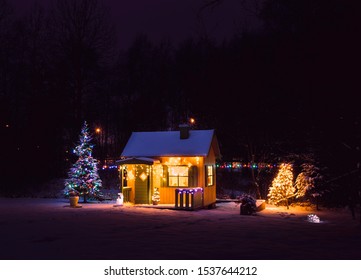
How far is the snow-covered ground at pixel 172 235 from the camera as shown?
1013cm

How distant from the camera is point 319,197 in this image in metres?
22.4

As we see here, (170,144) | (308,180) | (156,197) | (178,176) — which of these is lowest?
(156,197)

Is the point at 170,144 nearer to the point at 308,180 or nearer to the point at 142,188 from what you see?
the point at 142,188

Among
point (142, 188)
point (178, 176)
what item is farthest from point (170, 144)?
point (142, 188)

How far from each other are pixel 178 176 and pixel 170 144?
1879 millimetres

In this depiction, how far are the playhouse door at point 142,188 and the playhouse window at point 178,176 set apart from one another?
118cm

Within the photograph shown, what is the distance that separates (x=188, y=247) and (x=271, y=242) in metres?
2.40

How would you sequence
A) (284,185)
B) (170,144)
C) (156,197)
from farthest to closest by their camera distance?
(170,144) → (284,185) → (156,197)

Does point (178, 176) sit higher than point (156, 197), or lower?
higher

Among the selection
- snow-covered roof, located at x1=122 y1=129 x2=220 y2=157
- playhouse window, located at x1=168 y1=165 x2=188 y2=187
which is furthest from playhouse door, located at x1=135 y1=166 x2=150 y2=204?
playhouse window, located at x1=168 y1=165 x2=188 y2=187

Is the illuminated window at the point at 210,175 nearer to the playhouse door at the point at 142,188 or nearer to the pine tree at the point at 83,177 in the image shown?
the playhouse door at the point at 142,188

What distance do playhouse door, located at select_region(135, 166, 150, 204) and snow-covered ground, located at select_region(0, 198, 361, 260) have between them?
235cm

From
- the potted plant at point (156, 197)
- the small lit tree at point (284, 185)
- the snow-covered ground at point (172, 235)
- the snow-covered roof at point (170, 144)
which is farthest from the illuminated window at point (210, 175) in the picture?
the small lit tree at point (284, 185)

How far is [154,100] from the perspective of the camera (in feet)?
131
